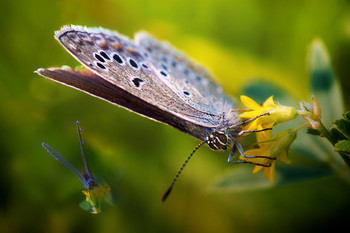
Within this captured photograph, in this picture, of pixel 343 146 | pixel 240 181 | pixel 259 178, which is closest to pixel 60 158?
pixel 240 181

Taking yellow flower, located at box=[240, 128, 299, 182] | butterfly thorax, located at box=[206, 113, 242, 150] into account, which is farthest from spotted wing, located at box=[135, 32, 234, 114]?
yellow flower, located at box=[240, 128, 299, 182]

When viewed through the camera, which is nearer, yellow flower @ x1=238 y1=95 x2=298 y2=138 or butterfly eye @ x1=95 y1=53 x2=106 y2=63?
yellow flower @ x1=238 y1=95 x2=298 y2=138

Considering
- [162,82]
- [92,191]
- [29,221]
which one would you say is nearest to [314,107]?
[162,82]

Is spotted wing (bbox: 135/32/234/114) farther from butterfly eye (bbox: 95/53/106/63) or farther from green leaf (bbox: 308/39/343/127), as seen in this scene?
green leaf (bbox: 308/39/343/127)

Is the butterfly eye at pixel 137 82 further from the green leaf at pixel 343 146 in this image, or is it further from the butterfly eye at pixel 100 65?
the green leaf at pixel 343 146

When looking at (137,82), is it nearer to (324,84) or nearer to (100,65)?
(100,65)

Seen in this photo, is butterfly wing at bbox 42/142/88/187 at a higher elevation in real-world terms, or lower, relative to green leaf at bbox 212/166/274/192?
lower
